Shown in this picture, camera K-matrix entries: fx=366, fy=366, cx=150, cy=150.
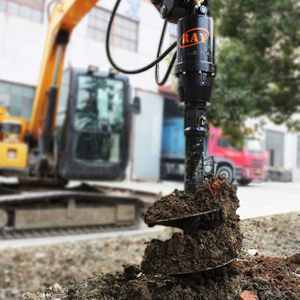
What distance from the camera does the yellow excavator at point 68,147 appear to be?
566 centimetres

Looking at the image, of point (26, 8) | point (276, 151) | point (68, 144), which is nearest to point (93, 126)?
point (68, 144)

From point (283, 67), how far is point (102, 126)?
10.6 ft

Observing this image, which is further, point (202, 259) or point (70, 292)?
point (70, 292)

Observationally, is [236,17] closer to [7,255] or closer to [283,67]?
[283,67]

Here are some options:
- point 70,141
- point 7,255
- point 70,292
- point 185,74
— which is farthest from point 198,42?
point 70,141

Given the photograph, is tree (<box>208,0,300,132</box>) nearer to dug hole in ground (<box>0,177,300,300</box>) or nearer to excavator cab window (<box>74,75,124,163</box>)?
excavator cab window (<box>74,75,124,163</box>)

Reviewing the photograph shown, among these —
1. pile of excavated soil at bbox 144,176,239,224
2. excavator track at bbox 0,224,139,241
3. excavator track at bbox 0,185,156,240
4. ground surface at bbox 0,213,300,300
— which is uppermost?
pile of excavated soil at bbox 144,176,239,224

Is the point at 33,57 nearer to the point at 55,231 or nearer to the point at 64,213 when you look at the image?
the point at 64,213

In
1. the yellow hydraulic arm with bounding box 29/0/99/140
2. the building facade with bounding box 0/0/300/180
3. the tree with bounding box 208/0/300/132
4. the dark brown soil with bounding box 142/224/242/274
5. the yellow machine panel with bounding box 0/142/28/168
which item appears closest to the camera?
the dark brown soil with bounding box 142/224/242/274

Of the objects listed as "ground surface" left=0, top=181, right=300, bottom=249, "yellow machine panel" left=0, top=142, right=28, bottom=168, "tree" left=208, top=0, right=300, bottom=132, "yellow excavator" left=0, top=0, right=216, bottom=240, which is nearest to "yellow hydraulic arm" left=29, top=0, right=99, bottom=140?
"yellow excavator" left=0, top=0, right=216, bottom=240

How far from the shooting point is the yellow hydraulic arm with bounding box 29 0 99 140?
19.2 feet

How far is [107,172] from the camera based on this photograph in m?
5.84

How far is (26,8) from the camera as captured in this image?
12.1 metres

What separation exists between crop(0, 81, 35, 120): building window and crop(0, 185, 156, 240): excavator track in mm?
6113
